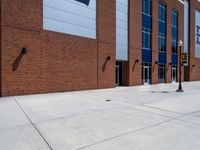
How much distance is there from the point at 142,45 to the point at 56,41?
1272cm

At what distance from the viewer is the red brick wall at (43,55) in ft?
41.5

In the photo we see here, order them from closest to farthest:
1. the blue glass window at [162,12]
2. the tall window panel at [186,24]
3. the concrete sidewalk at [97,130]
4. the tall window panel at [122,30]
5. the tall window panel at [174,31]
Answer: the concrete sidewalk at [97,130] < the tall window panel at [122,30] < the blue glass window at [162,12] < the tall window panel at [174,31] < the tall window panel at [186,24]

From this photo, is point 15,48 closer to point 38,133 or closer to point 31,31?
point 31,31

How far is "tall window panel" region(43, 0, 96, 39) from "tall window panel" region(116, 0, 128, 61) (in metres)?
3.66

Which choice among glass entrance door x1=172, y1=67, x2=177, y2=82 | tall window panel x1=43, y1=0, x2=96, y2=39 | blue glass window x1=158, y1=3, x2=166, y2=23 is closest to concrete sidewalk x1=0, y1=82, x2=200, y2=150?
tall window panel x1=43, y1=0, x2=96, y2=39

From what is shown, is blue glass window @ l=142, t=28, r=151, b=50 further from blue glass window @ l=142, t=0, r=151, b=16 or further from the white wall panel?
the white wall panel

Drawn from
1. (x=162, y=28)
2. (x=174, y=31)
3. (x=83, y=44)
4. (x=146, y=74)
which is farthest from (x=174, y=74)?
(x=83, y=44)

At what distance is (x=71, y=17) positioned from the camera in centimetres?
1642

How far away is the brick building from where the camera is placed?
1295 centimetres

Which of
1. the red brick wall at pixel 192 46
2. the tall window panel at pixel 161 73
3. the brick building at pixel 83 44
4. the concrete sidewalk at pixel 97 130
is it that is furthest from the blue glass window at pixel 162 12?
the concrete sidewalk at pixel 97 130

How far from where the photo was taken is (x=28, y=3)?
1348cm

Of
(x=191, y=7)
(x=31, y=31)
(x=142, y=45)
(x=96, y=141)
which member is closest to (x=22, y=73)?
(x=31, y=31)

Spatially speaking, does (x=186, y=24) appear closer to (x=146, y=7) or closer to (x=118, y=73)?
(x=146, y=7)

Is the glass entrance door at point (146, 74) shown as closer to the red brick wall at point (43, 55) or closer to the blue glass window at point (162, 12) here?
the red brick wall at point (43, 55)
